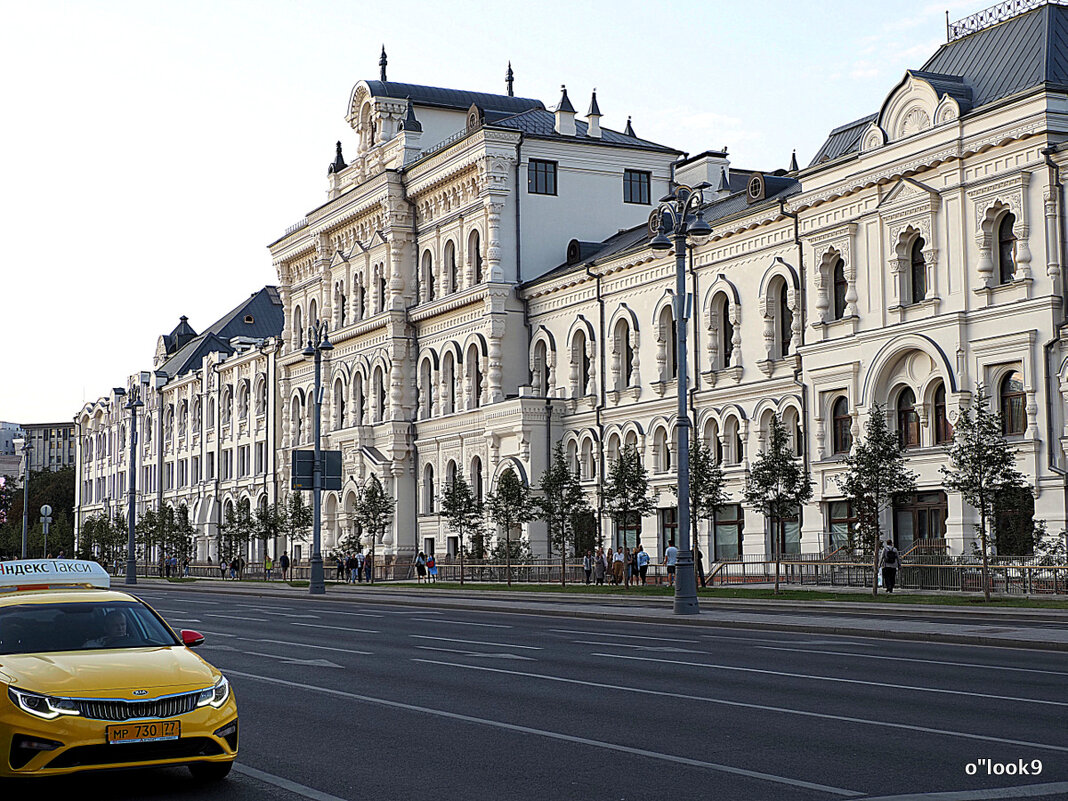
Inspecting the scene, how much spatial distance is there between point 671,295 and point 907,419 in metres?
13.9

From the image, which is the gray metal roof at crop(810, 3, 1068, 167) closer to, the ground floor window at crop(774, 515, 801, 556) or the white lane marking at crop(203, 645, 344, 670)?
the ground floor window at crop(774, 515, 801, 556)

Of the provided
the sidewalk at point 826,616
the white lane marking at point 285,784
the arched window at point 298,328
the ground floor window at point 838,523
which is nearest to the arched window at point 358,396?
the arched window at point 298,328

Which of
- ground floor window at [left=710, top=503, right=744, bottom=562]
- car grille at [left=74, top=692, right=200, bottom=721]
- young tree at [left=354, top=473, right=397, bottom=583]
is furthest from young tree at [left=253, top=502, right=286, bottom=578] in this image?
car grille at [left=74, top=692, right=200, bottom=721]

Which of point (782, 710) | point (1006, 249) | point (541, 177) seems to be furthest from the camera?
point (541, 177)

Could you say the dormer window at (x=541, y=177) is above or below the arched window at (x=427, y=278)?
above

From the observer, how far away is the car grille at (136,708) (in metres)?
9.41

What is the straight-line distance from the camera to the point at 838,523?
149 ft

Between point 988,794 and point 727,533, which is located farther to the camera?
point 727,533

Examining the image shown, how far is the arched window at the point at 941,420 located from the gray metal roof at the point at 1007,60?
8502mm

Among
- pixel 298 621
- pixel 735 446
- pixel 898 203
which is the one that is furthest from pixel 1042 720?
pixel 735 446

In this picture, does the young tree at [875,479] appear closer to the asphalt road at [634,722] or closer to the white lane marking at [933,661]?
the asphalt road at [634,722]

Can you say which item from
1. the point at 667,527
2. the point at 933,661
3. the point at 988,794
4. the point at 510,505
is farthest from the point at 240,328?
the point at 988,794

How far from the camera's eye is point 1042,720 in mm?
12812

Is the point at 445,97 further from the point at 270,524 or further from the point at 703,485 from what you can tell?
the point at 703,485
